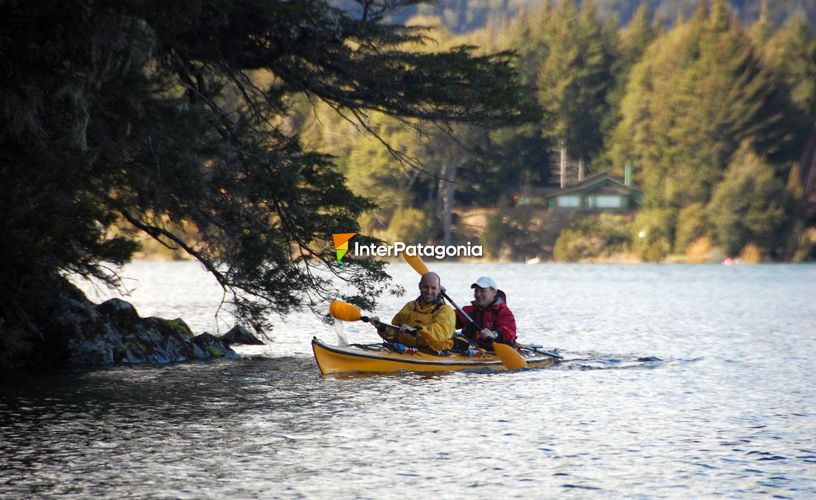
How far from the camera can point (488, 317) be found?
20.6 metres

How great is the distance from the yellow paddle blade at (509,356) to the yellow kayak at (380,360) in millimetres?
179

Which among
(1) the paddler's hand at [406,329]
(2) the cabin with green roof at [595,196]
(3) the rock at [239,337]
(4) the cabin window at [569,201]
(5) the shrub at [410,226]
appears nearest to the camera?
(1) the paddler's hand at [406,329]

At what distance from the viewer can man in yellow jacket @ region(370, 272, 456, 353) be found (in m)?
19.0

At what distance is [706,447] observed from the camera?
13.6 m

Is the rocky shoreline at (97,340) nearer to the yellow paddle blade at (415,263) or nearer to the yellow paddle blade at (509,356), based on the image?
the yellow paddle blade at (415,263)

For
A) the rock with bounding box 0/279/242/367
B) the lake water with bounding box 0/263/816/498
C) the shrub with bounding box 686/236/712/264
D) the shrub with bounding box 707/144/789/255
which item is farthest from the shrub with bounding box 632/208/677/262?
the rock with bounding box 0/279/242/367

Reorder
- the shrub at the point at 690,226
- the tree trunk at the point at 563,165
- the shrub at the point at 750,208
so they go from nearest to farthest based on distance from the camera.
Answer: the shrub at the point at 750,208
the shrub at the point at 690,226
the tree trunk at the point at 563,165

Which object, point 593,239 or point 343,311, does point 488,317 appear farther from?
point 593,239

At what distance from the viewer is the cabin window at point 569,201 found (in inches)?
3595

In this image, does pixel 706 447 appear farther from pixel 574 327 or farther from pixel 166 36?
pixel 574 327

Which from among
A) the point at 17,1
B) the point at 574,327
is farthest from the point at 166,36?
the point at 574,327

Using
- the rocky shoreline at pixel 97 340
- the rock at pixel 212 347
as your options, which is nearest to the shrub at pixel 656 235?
the rock at pixel 212 347

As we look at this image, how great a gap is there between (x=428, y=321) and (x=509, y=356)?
1.51 m

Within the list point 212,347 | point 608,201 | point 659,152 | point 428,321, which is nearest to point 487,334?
point 428,321
